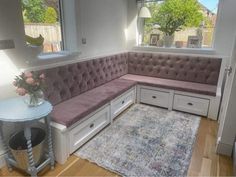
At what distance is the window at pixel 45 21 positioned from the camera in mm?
2289

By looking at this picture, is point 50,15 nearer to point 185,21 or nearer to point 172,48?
point 172,48

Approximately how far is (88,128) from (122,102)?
3.03 feet

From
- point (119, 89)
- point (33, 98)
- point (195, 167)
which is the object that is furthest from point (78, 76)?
point (195, 167)

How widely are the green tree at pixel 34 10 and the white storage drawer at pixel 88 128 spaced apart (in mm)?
1493

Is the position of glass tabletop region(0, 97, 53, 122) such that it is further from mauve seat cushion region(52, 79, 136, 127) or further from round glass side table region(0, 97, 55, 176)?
mauve seat cushion region(52, 79, 136, 127)

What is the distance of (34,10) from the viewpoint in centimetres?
235

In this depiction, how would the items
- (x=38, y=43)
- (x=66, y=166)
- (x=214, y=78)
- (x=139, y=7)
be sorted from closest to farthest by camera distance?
(x=66, y=166), (x=38, y=43), (x=214, y=78), (x=139, y=7)

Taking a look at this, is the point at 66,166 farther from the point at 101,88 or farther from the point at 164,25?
the point at 164,25

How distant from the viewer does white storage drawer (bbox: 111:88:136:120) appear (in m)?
2.76

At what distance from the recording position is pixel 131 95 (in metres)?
3.29

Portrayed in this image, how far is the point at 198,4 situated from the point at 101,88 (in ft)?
7.70

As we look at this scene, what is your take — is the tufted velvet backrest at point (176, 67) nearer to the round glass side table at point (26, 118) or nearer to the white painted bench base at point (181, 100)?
the white painted bench base at point (181, 100)

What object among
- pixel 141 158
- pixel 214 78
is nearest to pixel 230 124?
pixel 141 158

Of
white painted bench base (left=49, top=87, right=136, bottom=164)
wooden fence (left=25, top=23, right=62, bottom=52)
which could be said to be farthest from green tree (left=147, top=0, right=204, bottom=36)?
wooden fence (left=25, top=23, right=62, bottom=52)
